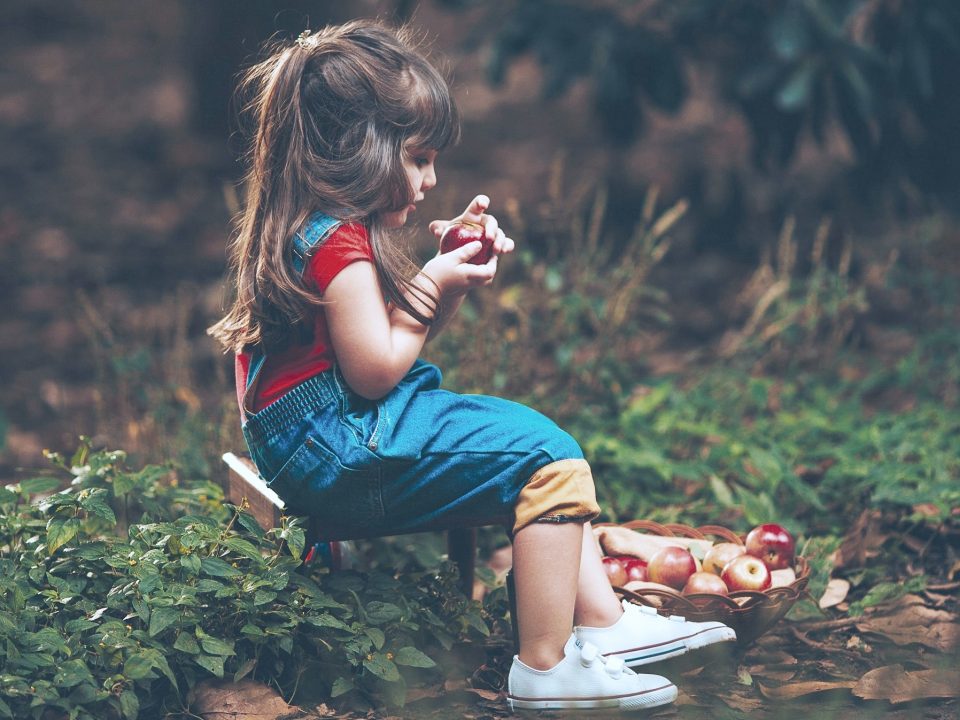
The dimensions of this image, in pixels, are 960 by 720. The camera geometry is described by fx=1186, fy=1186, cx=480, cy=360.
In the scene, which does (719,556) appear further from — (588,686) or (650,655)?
(588,686)

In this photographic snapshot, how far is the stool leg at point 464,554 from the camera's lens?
8.59 ft

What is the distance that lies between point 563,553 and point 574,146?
599 cm

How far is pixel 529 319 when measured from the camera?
3814mm

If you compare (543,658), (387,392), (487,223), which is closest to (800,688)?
(543,658)

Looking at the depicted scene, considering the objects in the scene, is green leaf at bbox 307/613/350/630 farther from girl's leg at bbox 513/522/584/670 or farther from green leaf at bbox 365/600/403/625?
girl's leg at bbox 513/522/584/670

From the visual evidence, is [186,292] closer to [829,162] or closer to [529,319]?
[529,319]

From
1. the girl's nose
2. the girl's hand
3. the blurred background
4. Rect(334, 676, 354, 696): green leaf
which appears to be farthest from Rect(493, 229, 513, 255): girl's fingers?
Rect(334, 676, 354, 696): green leaf

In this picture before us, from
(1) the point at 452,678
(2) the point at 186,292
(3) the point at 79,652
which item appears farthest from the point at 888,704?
(2) the point at 186,292

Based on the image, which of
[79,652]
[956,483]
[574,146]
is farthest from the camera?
[574,146]

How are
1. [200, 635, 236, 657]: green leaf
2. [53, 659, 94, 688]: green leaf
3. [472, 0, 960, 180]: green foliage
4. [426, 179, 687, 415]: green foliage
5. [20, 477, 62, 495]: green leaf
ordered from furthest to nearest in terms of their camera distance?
[472, 0, 960, 180]: green foliage < [426, 179, 687, 415]: green foliage < [20, 477, 62, 495]: green leaf < [200, 635, 236, 657]: green leaf < [53, 659, 94, 688]: green leaf

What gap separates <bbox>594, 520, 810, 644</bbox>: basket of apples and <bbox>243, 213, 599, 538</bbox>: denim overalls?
0.35m

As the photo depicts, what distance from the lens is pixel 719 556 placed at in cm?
264

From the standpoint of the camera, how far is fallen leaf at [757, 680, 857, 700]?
2383mm

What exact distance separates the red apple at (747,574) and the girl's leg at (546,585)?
0.43m
